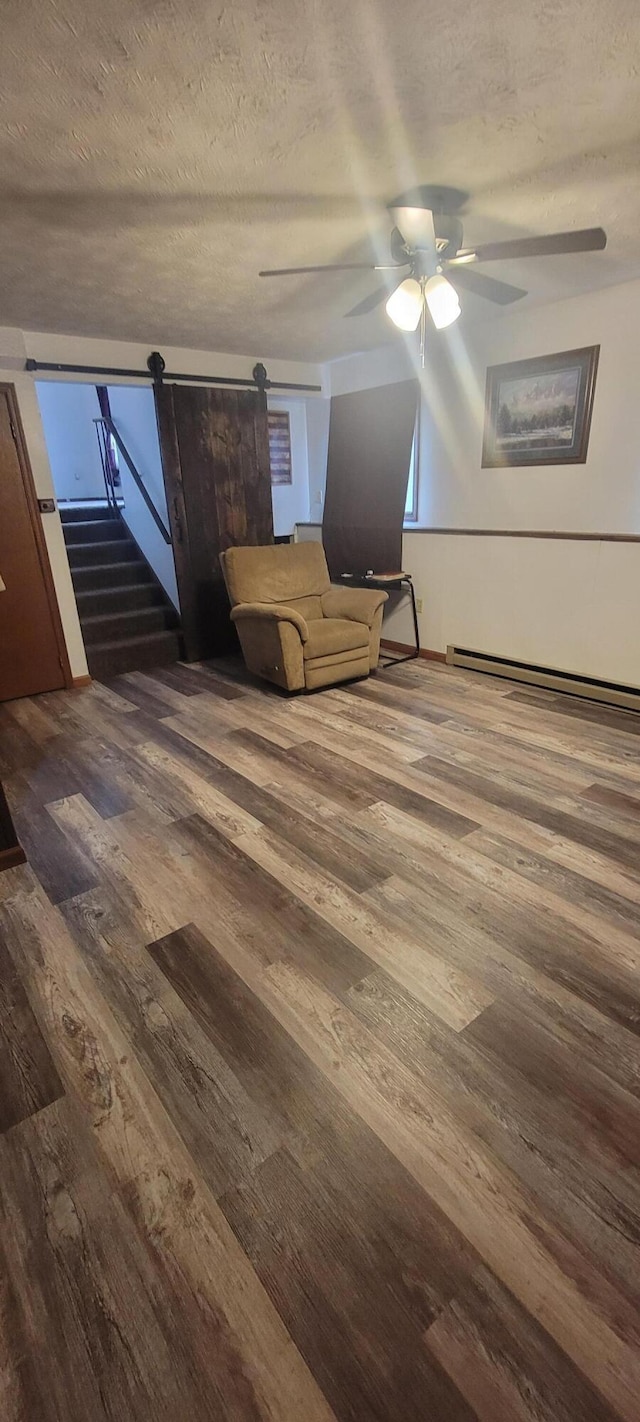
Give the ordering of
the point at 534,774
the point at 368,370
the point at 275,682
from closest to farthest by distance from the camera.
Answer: the point at 534,774
the point at 275,682
the point at 368,370

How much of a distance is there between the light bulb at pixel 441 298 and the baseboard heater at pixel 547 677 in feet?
7.32

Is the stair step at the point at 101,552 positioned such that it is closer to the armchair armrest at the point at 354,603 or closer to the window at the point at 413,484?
the armchair armrest at the point at 354,603

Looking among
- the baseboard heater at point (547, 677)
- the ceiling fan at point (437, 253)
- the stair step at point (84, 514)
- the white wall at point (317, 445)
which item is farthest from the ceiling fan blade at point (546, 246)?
the stair step at point (84, 514)

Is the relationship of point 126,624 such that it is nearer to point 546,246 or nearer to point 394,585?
point 394,585

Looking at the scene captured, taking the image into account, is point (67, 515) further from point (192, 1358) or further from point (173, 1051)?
point (192, 1358)

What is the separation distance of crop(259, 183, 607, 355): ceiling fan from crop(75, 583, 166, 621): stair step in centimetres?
309

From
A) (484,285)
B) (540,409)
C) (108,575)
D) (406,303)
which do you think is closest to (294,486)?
(108,575)

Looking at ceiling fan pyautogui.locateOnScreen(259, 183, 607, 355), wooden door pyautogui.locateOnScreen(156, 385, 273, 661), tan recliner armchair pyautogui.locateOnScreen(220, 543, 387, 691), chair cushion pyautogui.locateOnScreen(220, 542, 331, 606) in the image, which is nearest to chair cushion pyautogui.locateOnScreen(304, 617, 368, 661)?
tan recliner armchair pyautogui.locateOnScreen(220, 543, 387, 691)

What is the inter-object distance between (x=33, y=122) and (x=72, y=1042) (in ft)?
8.13

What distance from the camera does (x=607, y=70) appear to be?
152 centimetres

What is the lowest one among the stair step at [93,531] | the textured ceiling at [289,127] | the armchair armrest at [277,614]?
the armchair armrest at [277,614]

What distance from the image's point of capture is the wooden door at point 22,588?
12.4 feet

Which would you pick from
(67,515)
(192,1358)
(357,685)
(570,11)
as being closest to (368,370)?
A: (357,685)

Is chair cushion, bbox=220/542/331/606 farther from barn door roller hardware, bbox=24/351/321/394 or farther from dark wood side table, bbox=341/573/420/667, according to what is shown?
barn door roller hardware, bbox=24/351/321/394
